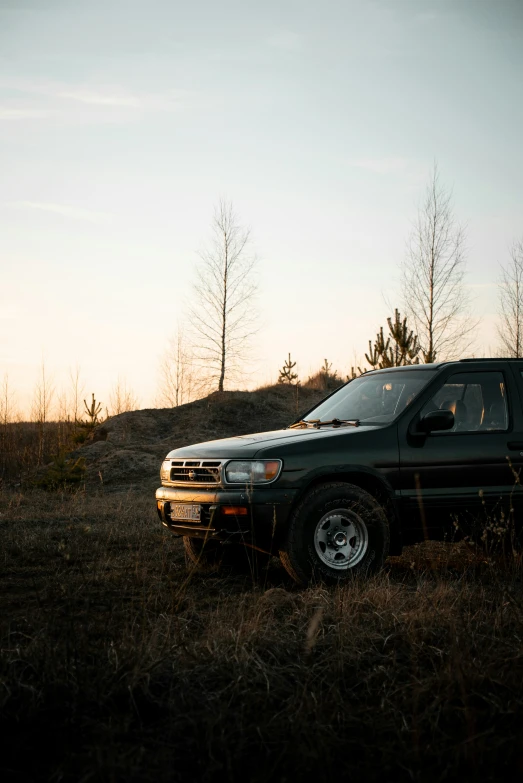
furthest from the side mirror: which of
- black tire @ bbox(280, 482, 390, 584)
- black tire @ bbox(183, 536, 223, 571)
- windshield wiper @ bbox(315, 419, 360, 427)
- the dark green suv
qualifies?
black tire @ bbox(183, 536, 223, 571)

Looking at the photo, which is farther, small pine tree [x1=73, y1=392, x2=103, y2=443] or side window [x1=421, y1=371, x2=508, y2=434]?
small pine tree [x1=73, y1=392, x2=103, y2=443]

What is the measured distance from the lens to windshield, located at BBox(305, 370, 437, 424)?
6.41 m

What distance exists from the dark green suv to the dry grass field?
41cm

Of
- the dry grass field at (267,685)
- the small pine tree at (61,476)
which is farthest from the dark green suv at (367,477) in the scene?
the small pine tree at (61,476)

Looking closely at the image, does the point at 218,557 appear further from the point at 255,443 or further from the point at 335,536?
the point at 335,536

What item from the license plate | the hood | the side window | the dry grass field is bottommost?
the dry grass field

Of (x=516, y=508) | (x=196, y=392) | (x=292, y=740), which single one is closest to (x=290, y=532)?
(x=516, y=508)

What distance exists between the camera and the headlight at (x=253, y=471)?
5684 millimetres

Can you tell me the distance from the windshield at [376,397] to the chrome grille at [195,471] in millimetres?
1324

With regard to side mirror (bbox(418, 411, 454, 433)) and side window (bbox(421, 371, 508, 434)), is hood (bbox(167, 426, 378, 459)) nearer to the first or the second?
side mirror (bbox(418, 411, 454, 433))

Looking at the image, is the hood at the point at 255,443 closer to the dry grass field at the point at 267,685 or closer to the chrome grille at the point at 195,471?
the chrome grille at the point at 195,471

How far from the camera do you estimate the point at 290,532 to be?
222 inches

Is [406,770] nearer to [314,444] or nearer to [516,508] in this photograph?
[314,444]

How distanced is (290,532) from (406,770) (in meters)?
2.90
